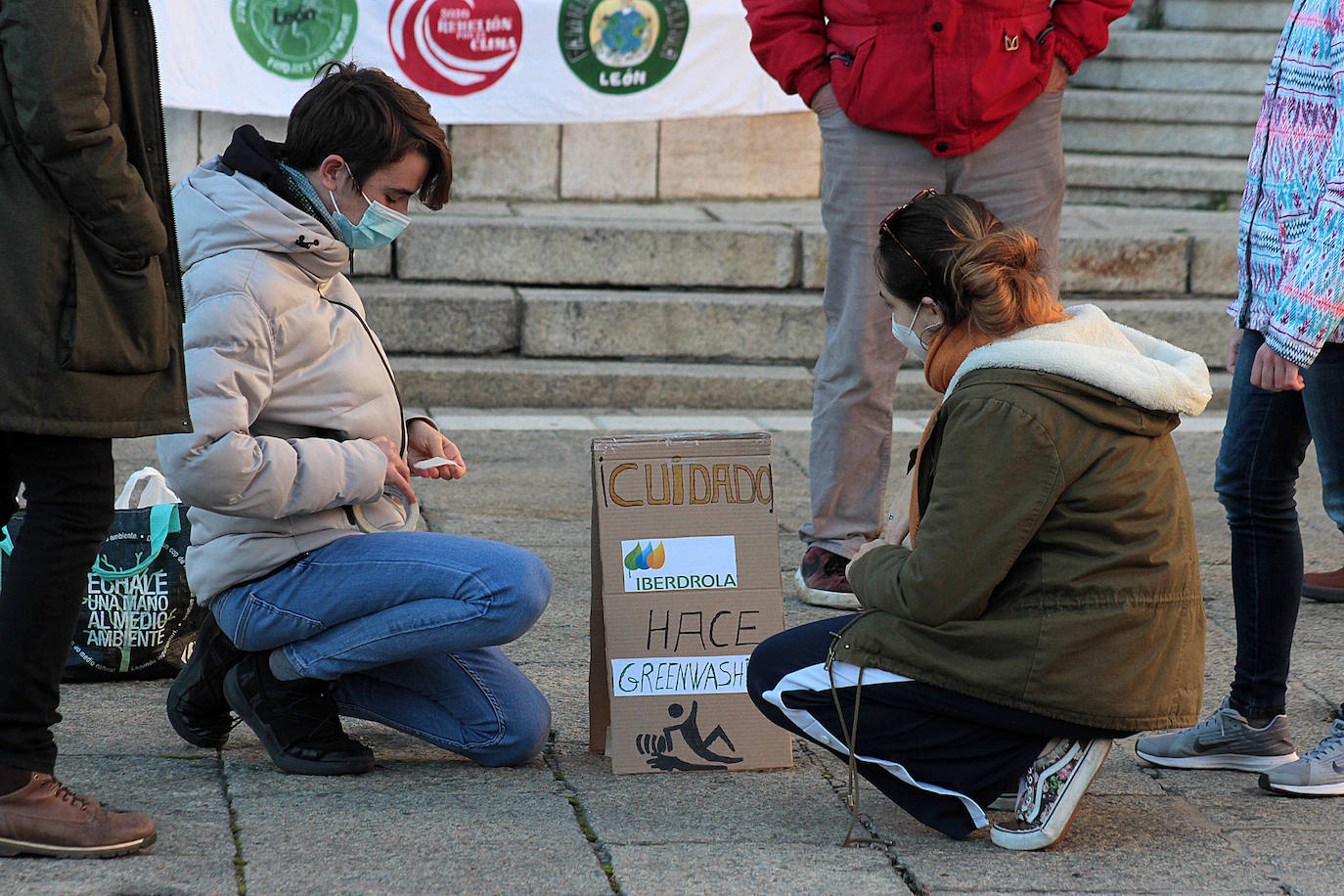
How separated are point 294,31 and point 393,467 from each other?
4434 mm

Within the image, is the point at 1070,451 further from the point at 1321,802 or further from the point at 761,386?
the point at 761,386

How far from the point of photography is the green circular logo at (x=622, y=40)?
695 centimetres

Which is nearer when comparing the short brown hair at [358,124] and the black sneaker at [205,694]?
the short brown hair at [358,124]

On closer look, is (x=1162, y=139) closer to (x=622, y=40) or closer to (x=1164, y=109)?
(x=1164, y=109)

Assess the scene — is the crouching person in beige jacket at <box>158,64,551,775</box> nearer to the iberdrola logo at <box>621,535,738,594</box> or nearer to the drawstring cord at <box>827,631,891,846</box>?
the iberdrola logo at <box>621,535,738,594</box>

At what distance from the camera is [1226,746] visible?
306cm

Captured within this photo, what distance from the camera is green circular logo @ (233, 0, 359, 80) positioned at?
668cm

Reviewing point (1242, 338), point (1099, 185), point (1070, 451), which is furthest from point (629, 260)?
point (1070, 451)

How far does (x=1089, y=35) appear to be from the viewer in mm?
4133

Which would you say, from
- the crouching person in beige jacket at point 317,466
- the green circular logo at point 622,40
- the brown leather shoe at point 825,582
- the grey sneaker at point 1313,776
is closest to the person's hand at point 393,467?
the crouching person in beige jacket at point 317,466

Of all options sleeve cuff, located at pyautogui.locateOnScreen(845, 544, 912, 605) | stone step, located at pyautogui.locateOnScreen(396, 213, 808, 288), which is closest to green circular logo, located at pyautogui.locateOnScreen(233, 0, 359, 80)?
stone step, located at pyautogui.locateOnScreen(396, 213, 808, 288)

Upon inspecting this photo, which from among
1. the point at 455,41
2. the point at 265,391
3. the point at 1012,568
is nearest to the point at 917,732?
the point at 1012,568

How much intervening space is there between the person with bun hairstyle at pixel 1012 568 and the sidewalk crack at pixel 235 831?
0.93 metres

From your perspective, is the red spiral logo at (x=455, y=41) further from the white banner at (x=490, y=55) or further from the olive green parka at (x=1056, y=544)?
the olive green parka at (x=1056, y=544)
